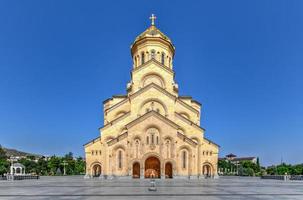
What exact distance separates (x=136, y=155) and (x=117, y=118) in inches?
263

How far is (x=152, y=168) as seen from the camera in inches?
1800

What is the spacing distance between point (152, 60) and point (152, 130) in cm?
1230

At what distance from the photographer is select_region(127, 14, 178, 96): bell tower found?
5100 cm

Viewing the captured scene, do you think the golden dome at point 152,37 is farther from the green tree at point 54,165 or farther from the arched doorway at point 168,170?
the green tree at point 54,165

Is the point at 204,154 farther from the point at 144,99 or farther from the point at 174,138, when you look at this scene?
the point at 144,99

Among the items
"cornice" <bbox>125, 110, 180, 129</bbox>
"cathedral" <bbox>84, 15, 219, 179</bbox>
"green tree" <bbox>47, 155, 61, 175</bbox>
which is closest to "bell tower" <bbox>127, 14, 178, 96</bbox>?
"cathedral" <bbox>84, 15, 219, 179</bbox>

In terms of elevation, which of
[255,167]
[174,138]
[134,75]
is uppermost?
[134,75]

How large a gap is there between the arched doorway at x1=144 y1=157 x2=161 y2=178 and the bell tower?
37.3ft

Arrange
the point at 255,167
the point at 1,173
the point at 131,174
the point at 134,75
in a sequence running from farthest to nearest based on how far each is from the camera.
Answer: the point at 255,167
the point at 1,173
the point at 134,75
the point at 131,174

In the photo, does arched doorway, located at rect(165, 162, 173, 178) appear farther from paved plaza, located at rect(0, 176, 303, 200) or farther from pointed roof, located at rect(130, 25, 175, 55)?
pointed roof, located at rect(130, 25, 175, 55)

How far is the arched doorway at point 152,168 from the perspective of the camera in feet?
148

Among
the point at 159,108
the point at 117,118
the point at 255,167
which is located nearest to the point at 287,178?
the point at 159,108

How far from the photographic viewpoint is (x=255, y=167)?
105000mm

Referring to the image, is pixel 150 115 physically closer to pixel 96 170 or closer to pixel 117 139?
pixel 117 139
